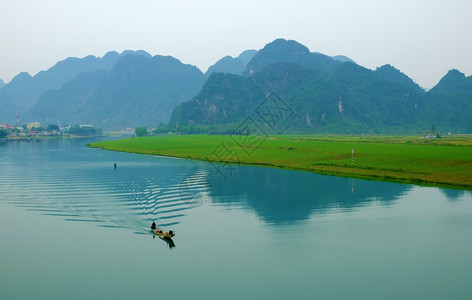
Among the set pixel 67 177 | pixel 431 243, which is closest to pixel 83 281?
pixel 431 243

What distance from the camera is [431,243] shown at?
23.3 m

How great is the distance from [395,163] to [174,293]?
41.9 metres

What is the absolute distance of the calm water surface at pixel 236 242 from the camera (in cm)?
1758

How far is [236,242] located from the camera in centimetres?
2359

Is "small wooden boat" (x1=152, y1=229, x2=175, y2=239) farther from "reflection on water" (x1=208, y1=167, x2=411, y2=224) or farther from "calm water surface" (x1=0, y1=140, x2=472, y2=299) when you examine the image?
"reflection on water" (x1=208, y1=167, x2=411, y2=224)

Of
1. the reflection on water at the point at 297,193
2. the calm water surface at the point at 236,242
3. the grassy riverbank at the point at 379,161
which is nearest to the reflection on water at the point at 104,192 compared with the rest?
the calm water surface at the point at 236,242

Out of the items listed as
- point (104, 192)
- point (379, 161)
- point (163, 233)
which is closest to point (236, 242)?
point (163, 233)

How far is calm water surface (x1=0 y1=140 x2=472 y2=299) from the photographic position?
1758 cm

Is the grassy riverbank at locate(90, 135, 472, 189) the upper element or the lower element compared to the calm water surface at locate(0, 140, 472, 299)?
upper

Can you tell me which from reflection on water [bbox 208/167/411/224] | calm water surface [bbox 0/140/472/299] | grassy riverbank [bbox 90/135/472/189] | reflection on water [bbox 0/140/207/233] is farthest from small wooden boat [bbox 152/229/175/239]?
grassy riverbank [bbox 90/135/472/189]

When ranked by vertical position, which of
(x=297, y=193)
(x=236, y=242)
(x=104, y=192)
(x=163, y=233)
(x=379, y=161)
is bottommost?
(x=236, y=242)

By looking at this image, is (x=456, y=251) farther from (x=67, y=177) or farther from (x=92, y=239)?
(x=67, y=177)

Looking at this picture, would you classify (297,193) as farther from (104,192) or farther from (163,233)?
(163,233)

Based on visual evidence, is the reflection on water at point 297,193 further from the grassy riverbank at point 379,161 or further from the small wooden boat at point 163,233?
the small wooden boat at point 163,233
